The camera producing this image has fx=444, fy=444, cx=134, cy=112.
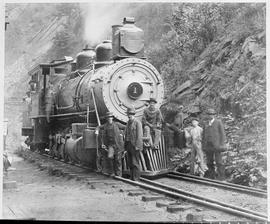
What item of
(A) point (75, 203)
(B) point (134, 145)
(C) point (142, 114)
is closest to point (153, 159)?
(B) point (134, 145)

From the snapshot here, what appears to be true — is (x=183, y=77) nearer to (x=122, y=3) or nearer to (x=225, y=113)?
(x=225, y=113)

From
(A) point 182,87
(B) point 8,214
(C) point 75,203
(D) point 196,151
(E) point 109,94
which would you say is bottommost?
(B) point 8,214

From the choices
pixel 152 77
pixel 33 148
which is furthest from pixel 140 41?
pixel 33 148

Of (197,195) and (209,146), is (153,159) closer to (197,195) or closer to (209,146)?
(209,146)

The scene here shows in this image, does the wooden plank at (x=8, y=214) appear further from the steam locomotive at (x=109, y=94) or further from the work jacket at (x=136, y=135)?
the work jacket at (x=136, y=135)

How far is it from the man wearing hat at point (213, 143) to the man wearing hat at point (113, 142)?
58.8 inches

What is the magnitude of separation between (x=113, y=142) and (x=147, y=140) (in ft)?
1.99

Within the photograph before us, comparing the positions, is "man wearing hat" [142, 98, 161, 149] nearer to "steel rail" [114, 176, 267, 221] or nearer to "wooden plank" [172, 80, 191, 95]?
"steel rail" [114, 176, 267, 221]

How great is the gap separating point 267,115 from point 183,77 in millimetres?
4167

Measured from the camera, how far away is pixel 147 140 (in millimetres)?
7887

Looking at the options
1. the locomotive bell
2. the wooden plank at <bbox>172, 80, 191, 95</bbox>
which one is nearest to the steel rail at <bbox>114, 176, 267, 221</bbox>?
the wooden plank at <bbox>172, 80, 191, 95</bbox>

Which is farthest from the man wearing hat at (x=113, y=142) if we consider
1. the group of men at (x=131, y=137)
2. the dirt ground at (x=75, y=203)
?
→ the dirt ground at (x=75, y=203)

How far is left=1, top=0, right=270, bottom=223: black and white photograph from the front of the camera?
6.23 metres

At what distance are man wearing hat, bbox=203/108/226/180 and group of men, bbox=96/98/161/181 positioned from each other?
34.7 inches
